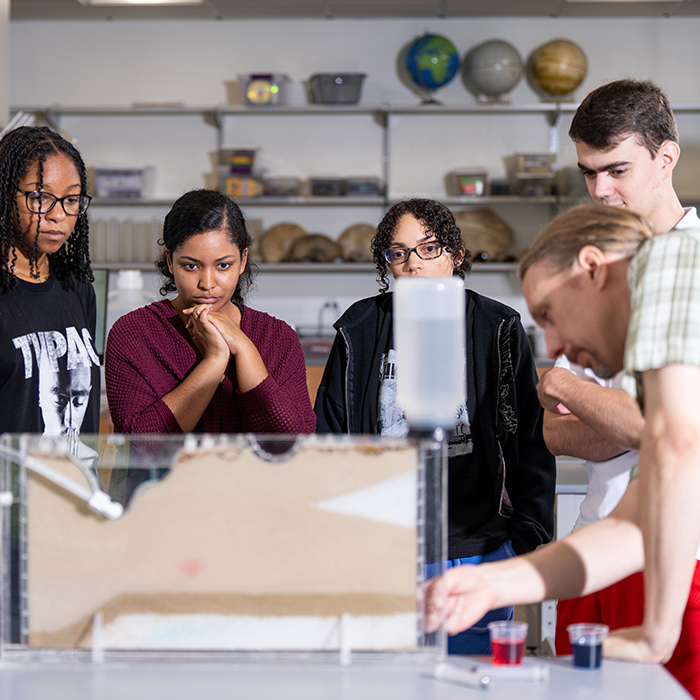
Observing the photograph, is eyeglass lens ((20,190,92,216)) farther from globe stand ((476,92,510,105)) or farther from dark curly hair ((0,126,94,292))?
globe stand ((476,92,510,105))

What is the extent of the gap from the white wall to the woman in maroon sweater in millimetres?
3472

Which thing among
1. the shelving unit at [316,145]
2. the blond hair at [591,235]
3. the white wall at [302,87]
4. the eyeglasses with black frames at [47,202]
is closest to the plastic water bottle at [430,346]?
the blond hair at [591,235]

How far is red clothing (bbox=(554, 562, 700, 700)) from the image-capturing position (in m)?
1.19

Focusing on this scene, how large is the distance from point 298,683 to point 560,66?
4.46m

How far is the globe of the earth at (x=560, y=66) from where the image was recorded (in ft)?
15.4

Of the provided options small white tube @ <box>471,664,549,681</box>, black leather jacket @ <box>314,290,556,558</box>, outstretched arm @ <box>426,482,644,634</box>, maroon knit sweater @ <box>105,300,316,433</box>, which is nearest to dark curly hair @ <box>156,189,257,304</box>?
maroon knit sweater @ <box>105,300,316,433</box>

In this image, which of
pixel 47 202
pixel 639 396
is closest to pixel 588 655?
pixel 639 396

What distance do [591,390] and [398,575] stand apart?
554 millimetres

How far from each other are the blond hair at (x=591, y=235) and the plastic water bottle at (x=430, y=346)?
5.8 inches

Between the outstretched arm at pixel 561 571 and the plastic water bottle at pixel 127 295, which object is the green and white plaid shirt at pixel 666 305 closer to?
the outstretched arm at pixel 561 571

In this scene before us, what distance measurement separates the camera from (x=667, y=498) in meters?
0.87

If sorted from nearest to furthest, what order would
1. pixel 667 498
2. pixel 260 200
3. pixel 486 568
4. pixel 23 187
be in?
pixel 667 498 → pixel 486 568 → pixel 23 187 → pixel 260 200

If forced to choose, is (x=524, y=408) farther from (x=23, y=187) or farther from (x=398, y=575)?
(x=23, y=187)

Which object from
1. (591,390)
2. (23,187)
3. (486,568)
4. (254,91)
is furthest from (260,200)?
(486,568)
